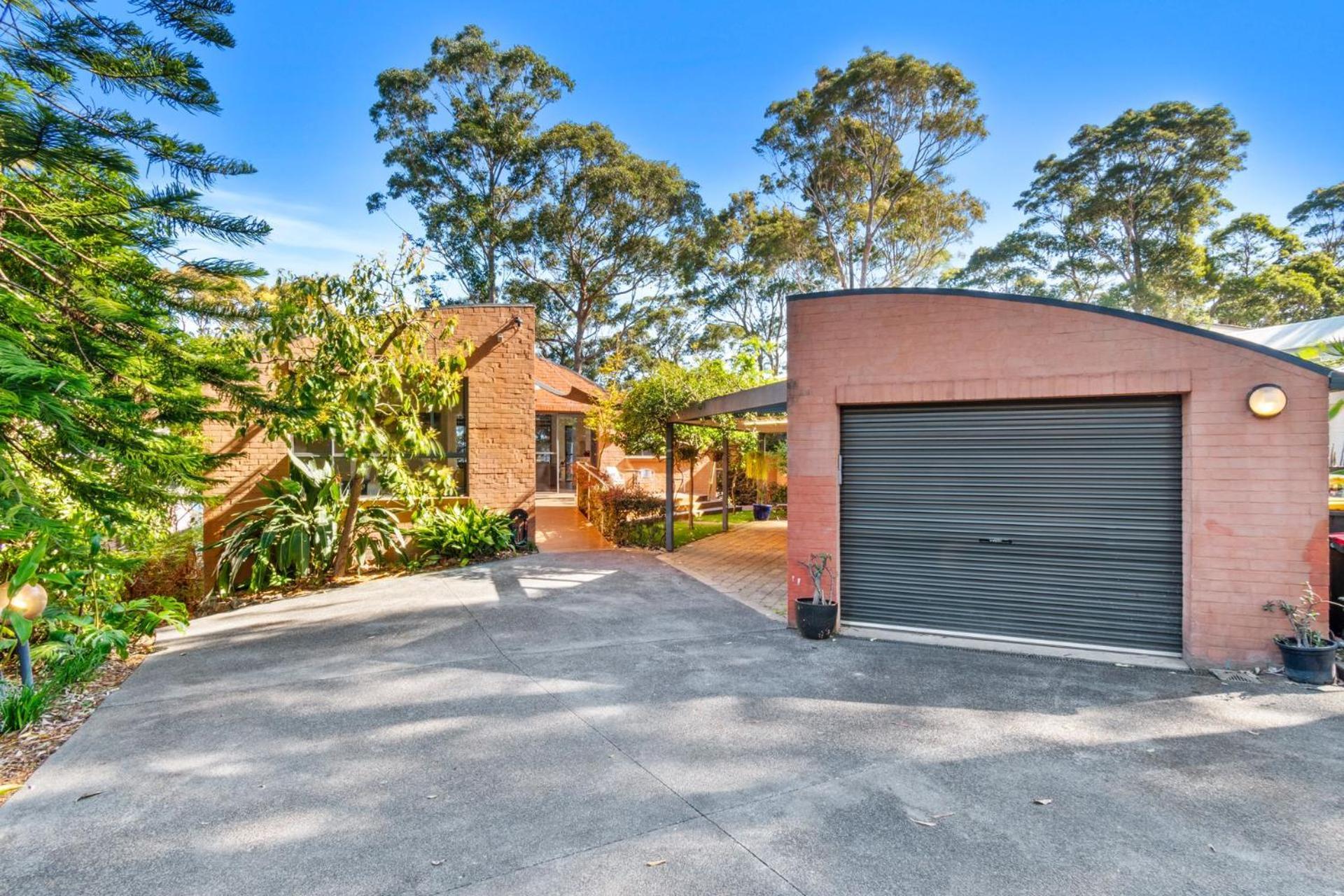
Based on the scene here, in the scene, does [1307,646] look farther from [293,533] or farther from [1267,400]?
[293,533]

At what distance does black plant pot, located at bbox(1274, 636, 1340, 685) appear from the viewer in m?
4.55

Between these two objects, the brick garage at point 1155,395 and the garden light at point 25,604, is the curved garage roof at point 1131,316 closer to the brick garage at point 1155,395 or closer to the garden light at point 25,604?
the brick garage at point 1155,395

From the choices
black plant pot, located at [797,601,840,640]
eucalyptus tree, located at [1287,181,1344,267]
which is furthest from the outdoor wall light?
eucalyptus tree, located at [1287,181,1344,267]

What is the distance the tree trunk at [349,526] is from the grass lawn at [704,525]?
5144mm

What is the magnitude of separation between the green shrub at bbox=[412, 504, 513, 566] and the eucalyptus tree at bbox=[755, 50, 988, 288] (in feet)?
63.9

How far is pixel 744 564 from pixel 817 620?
3942 millimetres

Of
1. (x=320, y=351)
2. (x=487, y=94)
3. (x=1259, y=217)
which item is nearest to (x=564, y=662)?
(x=320, y=351)

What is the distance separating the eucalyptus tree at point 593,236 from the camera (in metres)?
25.3

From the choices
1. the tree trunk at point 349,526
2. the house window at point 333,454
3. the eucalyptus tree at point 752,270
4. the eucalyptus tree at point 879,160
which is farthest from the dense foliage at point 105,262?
the eucalyptus tree at point 879,160

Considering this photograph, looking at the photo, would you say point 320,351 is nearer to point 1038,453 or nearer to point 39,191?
point 39,191

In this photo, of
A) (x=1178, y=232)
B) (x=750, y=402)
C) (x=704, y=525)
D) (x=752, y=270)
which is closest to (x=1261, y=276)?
(x=1178, y=232)

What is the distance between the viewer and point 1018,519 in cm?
566

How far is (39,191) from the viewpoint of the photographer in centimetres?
293

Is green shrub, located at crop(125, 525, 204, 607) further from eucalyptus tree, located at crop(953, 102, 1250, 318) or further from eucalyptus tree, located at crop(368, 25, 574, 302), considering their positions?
eucalyptus tree, located at crop(953, 102, 1250, 318)
